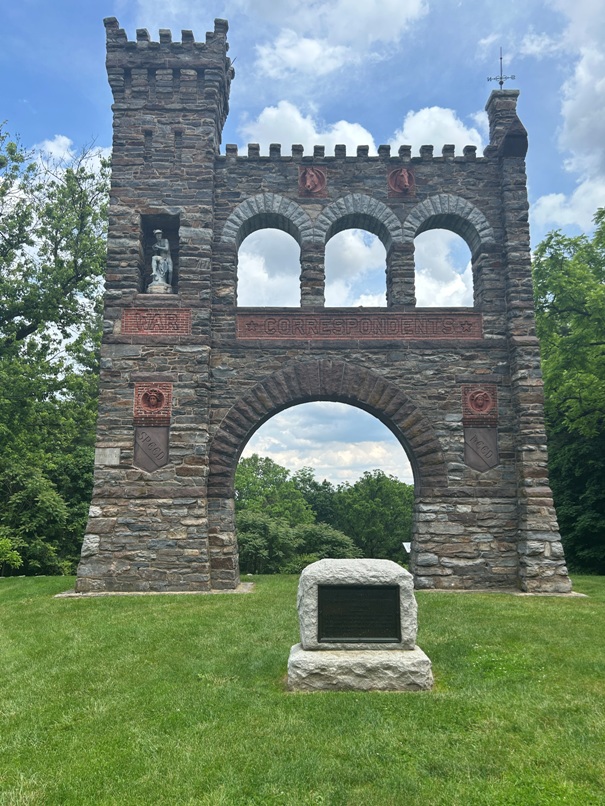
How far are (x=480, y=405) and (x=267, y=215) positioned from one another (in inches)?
238

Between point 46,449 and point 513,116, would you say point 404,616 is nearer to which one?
point 513,116

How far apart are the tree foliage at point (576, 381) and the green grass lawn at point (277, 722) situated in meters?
9.87

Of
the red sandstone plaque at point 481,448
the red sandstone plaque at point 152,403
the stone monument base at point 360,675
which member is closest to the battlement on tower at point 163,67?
the red sandstone plaque at point 152,403

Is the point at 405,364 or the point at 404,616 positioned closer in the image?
the point at 404,616

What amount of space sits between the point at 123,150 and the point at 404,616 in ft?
36.4

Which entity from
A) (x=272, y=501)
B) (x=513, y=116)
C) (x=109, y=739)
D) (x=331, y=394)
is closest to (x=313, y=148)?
(x=513, y=116)

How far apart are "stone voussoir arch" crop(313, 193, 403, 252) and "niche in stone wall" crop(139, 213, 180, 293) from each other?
10.1 ft

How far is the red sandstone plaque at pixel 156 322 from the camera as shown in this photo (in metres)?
11.7

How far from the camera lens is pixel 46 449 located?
61.1 feet

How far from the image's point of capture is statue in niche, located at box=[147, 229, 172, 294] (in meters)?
12.1

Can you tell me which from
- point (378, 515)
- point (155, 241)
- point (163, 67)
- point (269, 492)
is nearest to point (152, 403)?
point (155, 241)

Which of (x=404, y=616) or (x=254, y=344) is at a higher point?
(x=254, y=344)

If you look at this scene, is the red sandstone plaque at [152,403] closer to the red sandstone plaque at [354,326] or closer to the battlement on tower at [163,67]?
the red sandstone plaque at [354,326]

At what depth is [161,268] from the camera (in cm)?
1230
